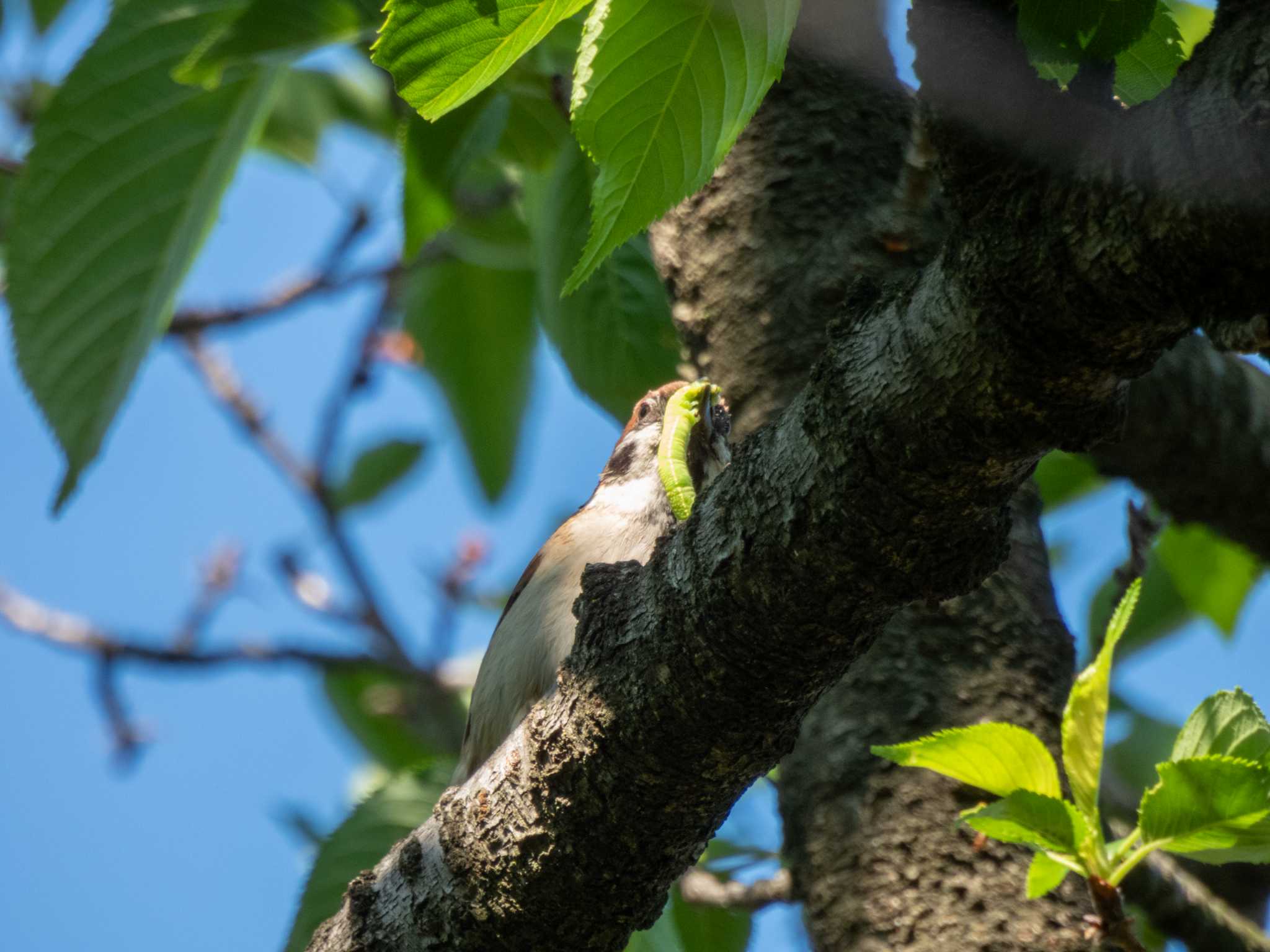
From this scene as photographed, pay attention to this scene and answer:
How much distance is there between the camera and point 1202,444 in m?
3.31

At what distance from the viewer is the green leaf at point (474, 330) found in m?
4.19

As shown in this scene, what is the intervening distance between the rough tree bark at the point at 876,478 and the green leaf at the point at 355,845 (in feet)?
2.19

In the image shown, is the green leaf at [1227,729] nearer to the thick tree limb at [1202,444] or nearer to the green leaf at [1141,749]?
the thick tree limb at [1202,444]

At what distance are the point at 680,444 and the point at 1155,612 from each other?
2677 mm

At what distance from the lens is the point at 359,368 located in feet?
17.2

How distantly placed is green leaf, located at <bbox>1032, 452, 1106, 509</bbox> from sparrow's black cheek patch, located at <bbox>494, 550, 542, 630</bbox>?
5.19ft

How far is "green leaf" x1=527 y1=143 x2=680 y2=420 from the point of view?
2736 mm

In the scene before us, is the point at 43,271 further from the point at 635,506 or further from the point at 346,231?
the point at 346,231

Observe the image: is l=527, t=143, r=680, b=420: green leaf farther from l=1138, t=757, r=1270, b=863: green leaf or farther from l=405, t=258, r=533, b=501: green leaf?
l=1138, t=757, r=1270, b=863: green leaf

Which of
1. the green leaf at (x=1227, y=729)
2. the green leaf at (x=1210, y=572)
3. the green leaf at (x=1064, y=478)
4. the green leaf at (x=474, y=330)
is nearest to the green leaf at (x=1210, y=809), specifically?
the green leaf at (x=1227, y=729)

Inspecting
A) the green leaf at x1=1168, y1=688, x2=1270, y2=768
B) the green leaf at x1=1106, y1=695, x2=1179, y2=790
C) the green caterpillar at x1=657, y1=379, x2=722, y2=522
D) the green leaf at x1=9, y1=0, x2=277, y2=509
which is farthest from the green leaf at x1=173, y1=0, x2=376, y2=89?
the green leaf at x1=1106, y1=695, x2=1179, y2=790

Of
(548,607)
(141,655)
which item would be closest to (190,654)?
(141,655)

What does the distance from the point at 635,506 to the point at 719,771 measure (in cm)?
156

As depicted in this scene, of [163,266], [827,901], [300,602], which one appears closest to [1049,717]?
[827,901]
